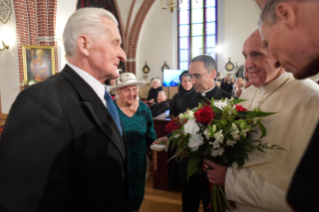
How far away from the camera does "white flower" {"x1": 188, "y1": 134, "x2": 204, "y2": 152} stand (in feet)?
4.28

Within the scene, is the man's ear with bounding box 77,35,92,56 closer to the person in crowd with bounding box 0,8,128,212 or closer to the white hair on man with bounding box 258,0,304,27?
the person in crowd with bounding box 0,8,128,212

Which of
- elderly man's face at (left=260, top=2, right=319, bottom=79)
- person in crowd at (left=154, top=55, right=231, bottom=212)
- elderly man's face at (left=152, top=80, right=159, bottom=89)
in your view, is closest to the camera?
elderly man's face at (left=260, top=2, right=319, bottom=79)

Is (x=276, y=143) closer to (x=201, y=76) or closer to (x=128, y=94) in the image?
(x=201, y=76)

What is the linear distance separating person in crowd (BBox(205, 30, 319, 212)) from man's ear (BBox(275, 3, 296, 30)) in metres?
0.54

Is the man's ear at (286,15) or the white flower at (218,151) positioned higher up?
the man's ear at (286,15)

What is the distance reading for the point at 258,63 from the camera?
1.51 metres

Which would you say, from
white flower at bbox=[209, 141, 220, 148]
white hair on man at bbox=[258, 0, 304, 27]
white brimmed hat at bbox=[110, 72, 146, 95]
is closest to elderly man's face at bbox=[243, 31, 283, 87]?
white flower at bbox=[209, 141, 220, 148]

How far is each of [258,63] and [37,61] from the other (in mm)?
7749

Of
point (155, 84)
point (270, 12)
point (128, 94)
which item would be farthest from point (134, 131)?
point (155, 84)

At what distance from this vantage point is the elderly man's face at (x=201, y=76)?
103 inches

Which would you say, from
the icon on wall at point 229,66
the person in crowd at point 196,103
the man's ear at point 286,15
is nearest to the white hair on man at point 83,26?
the man's ear at point 286,15

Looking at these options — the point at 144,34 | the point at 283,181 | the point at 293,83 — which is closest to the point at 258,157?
the point at 283,181

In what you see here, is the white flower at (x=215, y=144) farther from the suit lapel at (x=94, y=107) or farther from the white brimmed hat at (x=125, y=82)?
the white brimmed hat at (x=125, y=82)

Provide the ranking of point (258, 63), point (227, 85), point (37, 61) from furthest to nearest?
point (227, 85)
point (37, 61)
point (258, 63)
